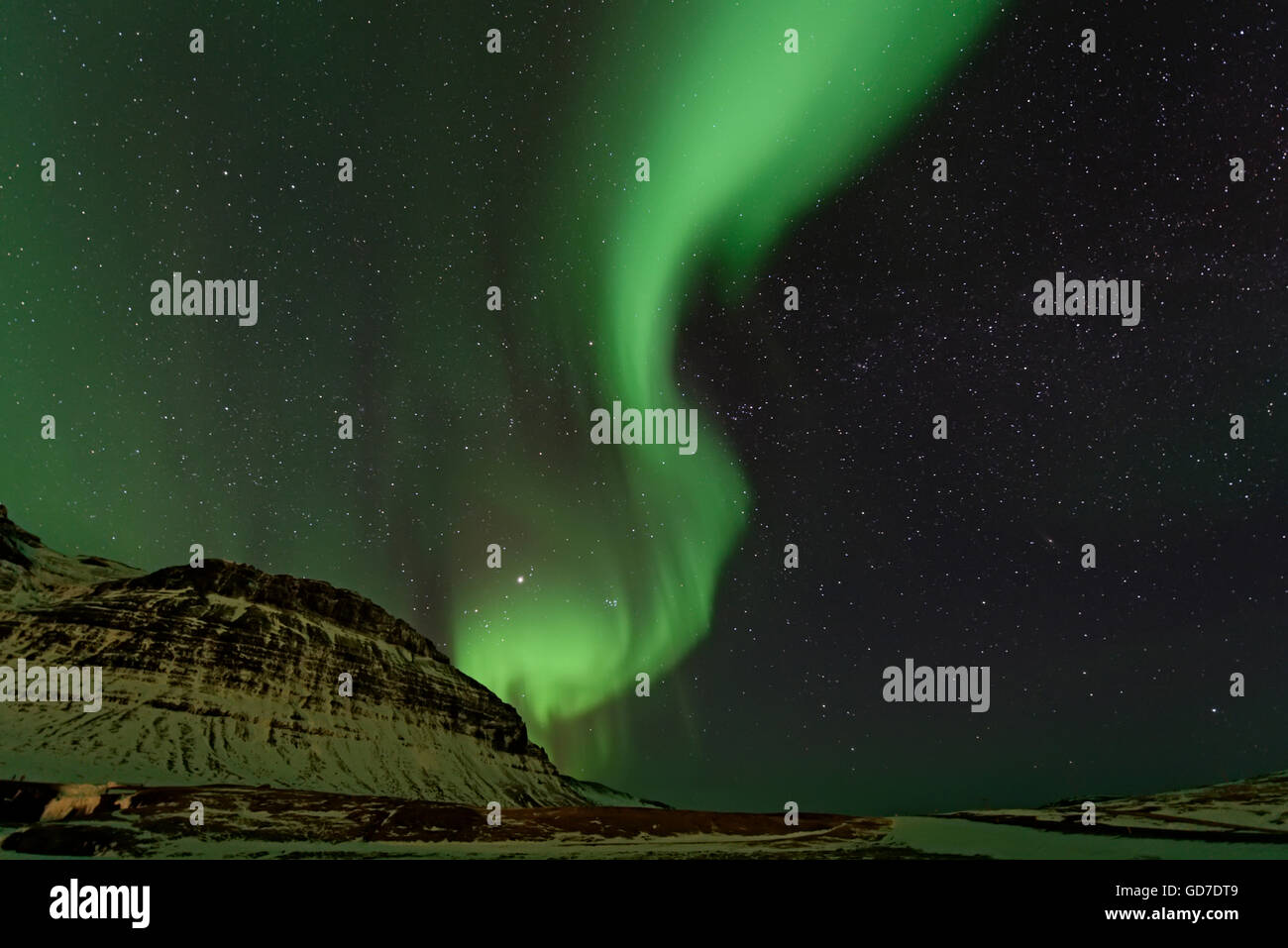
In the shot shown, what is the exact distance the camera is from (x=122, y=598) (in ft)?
285

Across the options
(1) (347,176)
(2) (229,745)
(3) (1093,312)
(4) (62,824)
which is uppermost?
(1) (347,176)

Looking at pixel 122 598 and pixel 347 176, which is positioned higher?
pixel 347 176

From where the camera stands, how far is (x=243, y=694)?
8969cm

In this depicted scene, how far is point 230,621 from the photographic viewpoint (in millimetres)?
93688

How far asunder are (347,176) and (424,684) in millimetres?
76319

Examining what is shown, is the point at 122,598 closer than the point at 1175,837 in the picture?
No

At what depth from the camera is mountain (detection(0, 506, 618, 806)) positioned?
244 ft

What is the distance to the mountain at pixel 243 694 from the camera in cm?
7425
